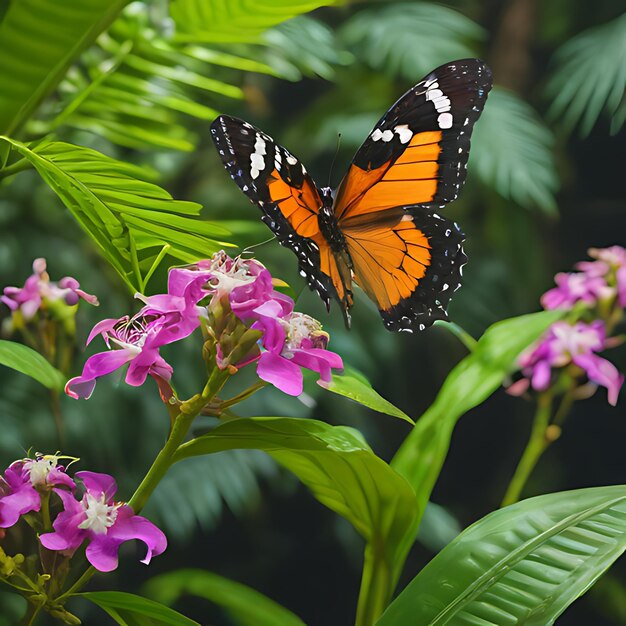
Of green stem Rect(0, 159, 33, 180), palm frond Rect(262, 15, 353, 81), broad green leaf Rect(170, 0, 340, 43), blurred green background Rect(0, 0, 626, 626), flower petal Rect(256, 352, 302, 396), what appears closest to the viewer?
flower petal Rect(256, 352, 302, 396)

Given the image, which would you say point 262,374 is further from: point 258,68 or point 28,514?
point 258,68

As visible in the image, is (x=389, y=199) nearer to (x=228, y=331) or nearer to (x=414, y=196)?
(x=414, y=196)

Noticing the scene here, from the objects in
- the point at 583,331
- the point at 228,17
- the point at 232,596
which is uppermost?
the point at 228,17

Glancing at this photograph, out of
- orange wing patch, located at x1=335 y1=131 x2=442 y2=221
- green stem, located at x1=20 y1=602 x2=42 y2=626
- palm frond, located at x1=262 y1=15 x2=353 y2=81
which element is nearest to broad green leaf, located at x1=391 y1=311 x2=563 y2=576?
orange wing patch, located at x1=335 y1=131 x2=442 y2=221

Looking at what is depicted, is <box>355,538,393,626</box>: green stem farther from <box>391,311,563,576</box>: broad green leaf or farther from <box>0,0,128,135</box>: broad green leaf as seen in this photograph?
<box>0,0,128,135</box>: broad green leaf

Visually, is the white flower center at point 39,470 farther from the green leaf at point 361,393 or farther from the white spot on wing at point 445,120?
the white spot on wing at point 445,120

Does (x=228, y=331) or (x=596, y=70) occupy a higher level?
(x=596, y=70)

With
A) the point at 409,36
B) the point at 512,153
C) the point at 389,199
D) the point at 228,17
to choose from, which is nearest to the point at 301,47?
the point at 409,36
